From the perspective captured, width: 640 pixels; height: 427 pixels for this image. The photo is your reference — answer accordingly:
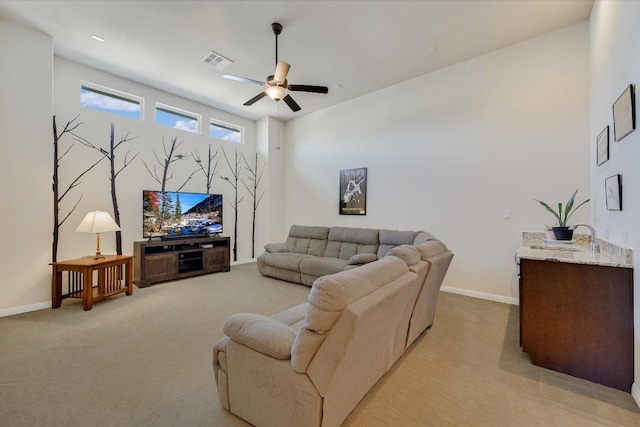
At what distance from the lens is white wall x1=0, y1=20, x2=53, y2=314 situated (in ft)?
10.6

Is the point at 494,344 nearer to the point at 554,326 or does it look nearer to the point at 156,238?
the point at 554,326

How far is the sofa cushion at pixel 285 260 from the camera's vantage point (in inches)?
179

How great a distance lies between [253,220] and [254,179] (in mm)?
993

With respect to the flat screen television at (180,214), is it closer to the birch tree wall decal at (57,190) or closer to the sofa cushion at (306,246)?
the birch tree wall decal at (57,190)

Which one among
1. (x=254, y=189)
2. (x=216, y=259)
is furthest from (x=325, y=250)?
(x=254, y=189)

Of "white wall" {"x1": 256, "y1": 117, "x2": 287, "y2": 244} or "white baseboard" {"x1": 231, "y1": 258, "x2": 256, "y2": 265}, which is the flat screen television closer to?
"white baseboard" {"x1": 231, "y1": 258, "x2": 256, "y2": 265}

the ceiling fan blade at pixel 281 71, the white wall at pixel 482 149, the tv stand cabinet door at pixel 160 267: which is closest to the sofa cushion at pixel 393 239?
the white wall at pixel 482 149

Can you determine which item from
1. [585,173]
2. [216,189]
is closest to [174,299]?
[216,189]

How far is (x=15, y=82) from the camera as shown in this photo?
3293mm

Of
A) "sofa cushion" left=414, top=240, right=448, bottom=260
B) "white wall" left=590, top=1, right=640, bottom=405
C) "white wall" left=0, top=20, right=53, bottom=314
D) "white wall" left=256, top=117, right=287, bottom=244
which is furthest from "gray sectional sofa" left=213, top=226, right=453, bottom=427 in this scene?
"white wall" left=256, top=117, right=287, bottom=244

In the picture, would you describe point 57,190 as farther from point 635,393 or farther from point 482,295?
point 635,393

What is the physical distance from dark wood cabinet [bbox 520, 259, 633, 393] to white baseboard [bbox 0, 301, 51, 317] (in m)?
5.32

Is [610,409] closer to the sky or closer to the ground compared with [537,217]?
closer to the ground

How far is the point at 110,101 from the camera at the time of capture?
449cm
